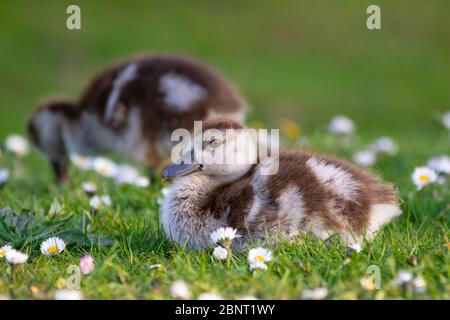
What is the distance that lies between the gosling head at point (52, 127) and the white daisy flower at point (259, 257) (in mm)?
3494

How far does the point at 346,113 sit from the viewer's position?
11.9 metres

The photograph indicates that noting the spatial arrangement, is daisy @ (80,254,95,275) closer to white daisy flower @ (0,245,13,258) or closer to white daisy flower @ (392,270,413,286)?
white daisy flower @ (0,245,13,258)

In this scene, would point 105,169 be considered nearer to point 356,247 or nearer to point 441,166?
point 441,166

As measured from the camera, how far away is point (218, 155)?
368 cm

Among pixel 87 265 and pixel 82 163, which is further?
pixel 82 163

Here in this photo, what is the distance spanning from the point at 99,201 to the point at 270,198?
1.18 meters

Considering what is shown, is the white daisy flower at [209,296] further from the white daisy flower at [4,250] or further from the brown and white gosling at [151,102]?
the brown and white gosling at [151,102]

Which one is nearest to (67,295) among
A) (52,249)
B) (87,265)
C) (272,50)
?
(87,265)

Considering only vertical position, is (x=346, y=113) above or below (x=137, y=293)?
below

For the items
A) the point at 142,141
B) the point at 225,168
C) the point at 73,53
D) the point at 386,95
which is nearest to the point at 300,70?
the point at 386,95

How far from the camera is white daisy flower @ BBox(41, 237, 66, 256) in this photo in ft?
11.4

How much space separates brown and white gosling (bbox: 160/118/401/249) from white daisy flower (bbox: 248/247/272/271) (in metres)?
0.31

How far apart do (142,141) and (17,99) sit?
292 inches
